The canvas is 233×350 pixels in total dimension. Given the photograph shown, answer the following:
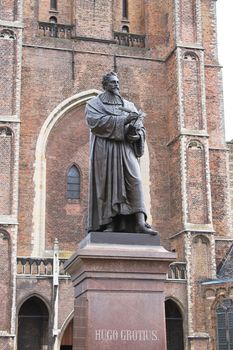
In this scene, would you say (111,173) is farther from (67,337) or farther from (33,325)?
(67,337)

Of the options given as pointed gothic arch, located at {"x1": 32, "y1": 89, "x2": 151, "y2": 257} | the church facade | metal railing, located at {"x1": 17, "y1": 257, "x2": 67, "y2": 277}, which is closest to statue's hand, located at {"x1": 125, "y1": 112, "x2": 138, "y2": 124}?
the church facade

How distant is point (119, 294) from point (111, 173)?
1.42 metres

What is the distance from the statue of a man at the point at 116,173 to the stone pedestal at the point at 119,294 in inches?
14.6

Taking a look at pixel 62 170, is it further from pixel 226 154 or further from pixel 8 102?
pixel 226 154

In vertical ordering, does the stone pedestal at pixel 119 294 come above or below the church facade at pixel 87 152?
below

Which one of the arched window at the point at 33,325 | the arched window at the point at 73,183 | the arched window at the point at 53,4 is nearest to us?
the arched window at the point at 33,325

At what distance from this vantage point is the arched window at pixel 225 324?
21750 millimetres

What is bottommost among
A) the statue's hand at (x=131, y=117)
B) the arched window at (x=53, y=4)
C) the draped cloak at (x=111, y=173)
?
the draped cloak at (x=111, y=173)

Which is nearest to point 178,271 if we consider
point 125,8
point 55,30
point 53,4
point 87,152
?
point 87,152

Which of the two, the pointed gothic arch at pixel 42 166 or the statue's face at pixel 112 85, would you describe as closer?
the statue's face at pixel 112 85

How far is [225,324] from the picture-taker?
21906mm

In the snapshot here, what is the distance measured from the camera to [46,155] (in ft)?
79.5

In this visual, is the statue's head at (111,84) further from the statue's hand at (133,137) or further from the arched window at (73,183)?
the arched window at (73,183)

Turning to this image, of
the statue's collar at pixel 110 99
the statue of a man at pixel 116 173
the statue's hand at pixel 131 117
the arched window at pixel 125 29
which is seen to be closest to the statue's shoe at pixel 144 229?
the statue of a man at pixel 116 173
